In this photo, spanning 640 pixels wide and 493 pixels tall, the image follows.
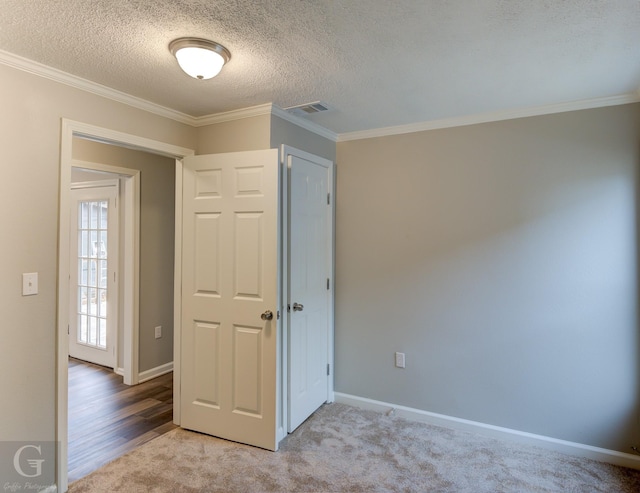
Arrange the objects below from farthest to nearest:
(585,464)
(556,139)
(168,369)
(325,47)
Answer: (168,369)
(556,139)
(585,464)
(325,47)

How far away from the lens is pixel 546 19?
158cm

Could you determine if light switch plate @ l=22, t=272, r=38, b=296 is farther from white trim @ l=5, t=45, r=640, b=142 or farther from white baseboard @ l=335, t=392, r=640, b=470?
white baseboard @ l=335, t=392, r=640, b=470

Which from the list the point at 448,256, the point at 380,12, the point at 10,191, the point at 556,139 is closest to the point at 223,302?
the point at 10,191

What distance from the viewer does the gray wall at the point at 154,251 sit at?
12.6 feet

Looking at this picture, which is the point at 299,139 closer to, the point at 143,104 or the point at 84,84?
the point at 143,104

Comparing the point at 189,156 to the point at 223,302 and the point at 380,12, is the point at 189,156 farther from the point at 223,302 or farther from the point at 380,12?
the point at 380,12

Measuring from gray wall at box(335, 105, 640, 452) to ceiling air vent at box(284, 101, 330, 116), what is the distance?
2.18 ft

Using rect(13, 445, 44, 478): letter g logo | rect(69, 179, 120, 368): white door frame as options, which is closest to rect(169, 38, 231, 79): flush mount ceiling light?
rect(13, 445, 44, 478): letter g logo

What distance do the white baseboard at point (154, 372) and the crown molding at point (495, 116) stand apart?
2989 mm

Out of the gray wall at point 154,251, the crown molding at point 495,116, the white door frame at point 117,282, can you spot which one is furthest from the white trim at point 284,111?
the white door frame at point 117,282

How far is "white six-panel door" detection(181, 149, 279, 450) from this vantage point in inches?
101

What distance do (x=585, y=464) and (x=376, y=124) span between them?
2.75m

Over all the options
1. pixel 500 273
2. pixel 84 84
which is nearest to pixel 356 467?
pixel 500 273

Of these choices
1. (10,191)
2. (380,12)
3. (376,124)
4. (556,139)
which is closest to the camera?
(380,12)
